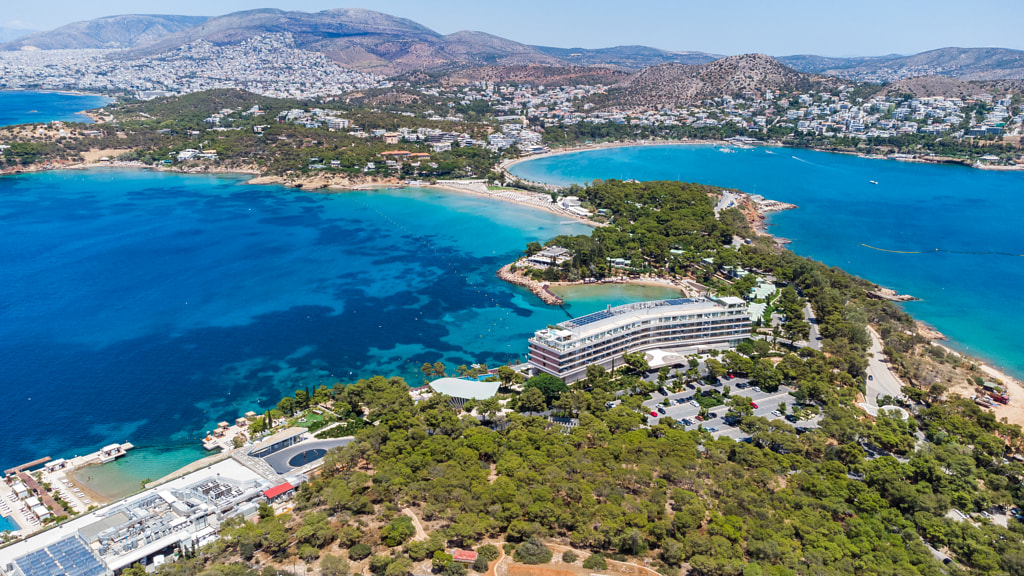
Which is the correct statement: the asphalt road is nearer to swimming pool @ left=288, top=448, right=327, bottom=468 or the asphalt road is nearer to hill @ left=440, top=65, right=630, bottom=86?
swimming pool @ left=288, top=448, right=327, bottom=468

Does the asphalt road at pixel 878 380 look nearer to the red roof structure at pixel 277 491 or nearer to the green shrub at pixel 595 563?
the green shrub at pixel 595 563

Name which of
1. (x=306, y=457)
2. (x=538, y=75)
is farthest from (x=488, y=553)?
(x=538, y=75)

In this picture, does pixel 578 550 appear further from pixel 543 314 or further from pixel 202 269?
pixel 202 269

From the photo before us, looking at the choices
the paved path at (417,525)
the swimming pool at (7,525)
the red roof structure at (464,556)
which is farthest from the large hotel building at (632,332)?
the swimming pool at (7,525)

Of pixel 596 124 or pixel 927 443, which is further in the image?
pixel 596 124

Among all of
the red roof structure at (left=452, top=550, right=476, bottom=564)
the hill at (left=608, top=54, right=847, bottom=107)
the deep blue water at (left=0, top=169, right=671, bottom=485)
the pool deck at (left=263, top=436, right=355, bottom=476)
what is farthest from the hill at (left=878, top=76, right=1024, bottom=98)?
the red roof structure at (left=452, top=550, right=476, bottom=564)

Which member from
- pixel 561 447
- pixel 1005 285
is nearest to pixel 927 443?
pixel 561 447
